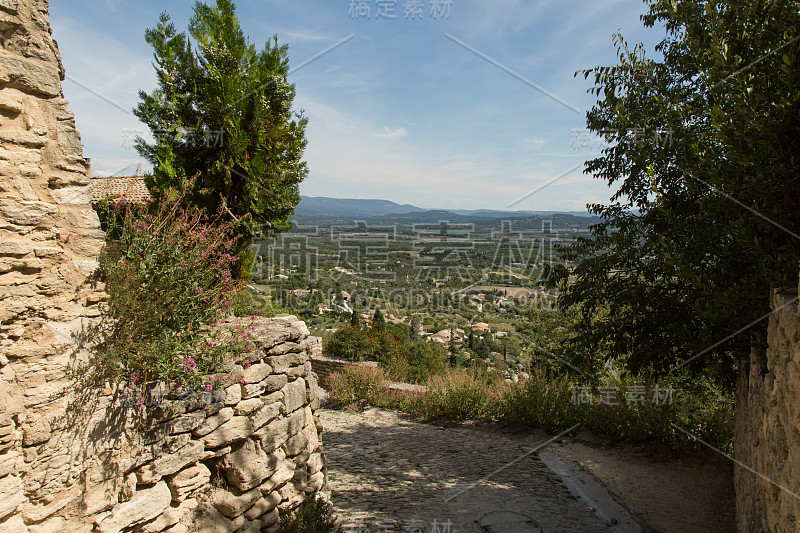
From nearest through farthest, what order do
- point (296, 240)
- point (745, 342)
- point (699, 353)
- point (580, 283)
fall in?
point (745, 342), point (699, 353), point (580, 283), point (296, 240)

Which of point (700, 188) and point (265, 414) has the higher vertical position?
point (700, 188)

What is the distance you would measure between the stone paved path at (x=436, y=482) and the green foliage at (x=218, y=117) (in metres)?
3.25

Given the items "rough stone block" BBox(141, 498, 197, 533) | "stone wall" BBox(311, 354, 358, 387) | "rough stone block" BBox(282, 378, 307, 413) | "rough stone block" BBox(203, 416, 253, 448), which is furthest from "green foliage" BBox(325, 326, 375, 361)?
"rough stone block" BBox(141, 498, 197, 533)

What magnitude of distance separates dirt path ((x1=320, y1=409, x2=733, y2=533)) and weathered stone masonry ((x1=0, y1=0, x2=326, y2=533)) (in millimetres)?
1853

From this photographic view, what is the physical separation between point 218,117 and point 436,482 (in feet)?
18.5

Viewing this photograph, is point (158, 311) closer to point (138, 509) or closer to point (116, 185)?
Result: point (138, 509)

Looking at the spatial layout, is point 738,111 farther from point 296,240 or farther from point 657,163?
point 296,240

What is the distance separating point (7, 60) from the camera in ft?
8.32

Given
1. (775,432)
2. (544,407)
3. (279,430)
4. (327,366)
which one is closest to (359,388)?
(327,366)

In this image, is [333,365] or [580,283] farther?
[333,365]

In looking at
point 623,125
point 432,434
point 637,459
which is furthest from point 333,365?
point 623,125

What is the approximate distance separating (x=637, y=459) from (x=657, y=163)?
4.56 m

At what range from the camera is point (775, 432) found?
296cm

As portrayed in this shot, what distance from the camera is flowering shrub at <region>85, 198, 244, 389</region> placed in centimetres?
291
